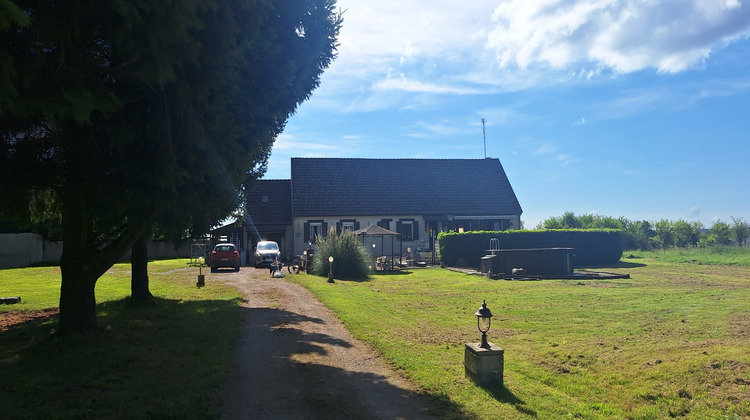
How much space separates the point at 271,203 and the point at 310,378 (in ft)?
108

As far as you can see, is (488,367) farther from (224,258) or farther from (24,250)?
(24,250)

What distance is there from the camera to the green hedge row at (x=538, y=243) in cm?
2898

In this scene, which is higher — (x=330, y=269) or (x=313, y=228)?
(x=313, y=228)

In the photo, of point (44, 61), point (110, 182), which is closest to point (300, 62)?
point (110, 182)

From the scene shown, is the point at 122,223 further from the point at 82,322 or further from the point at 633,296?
the point at 633,296

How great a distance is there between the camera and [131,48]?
5.69 meters

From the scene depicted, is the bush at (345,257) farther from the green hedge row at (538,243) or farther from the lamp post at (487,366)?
the lamp post at (487,366)

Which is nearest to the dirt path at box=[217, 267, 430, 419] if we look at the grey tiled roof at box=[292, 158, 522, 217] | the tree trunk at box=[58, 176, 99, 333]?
the tree trunk at box=[58, 176, 99, 333]

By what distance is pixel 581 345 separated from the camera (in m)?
8.36

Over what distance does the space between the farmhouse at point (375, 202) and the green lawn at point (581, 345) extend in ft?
68.7

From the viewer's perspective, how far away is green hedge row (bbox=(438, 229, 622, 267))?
2898 cm

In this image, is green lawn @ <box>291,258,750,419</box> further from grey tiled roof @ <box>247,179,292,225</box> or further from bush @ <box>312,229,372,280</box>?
grey tiled roof @ <box>247,179,292,225</box>

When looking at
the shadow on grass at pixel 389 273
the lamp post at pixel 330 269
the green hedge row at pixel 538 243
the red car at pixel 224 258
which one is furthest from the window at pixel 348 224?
the lamp post at pixel 330 269

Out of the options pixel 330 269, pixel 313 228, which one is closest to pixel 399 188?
pixel 313 228
